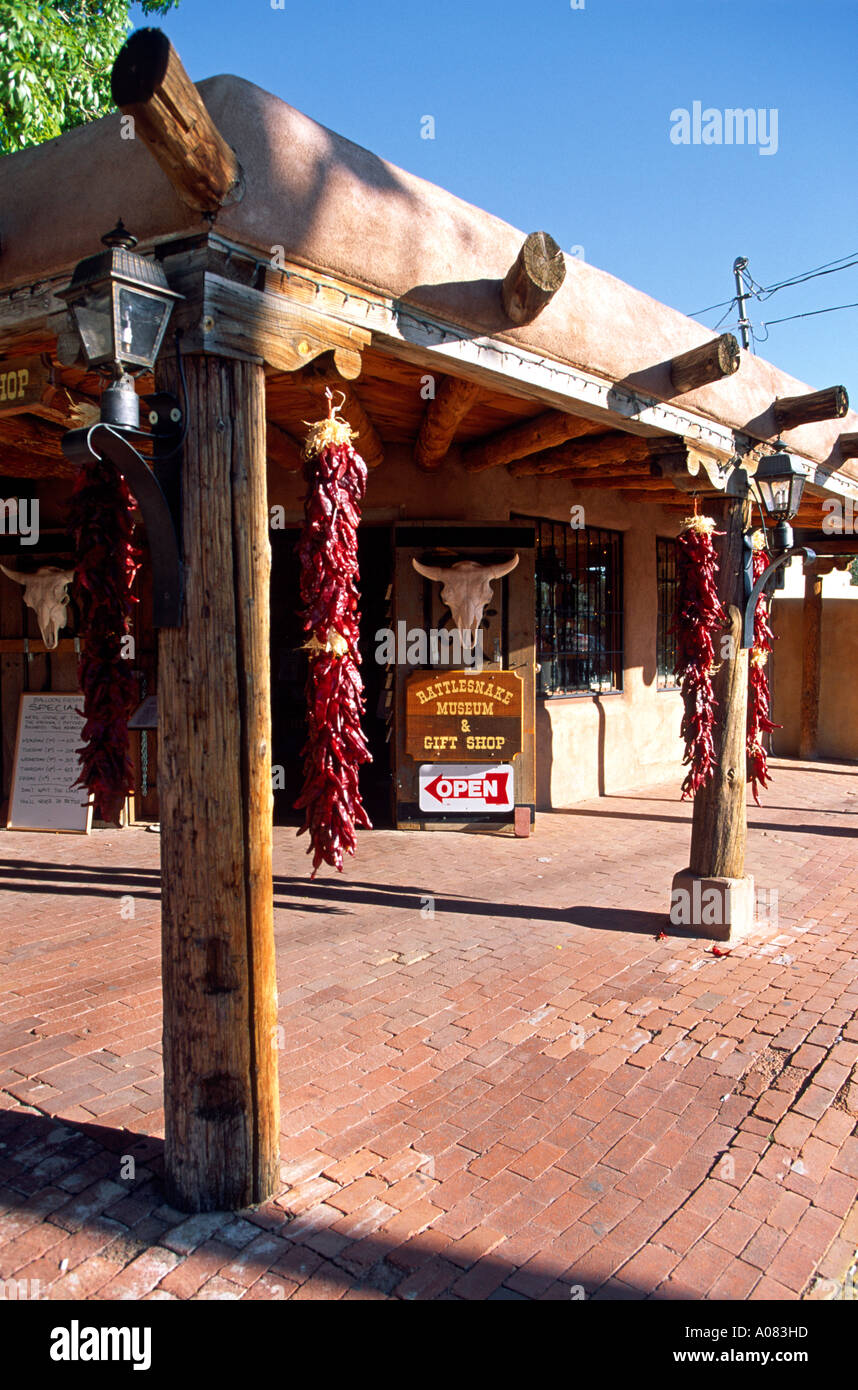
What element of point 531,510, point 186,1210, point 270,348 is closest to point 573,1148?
point 186,1210

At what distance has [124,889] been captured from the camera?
21.1 ft

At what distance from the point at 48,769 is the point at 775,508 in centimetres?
661

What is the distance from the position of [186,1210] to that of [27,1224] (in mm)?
492

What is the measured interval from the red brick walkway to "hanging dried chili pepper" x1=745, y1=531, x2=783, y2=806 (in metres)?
0.98

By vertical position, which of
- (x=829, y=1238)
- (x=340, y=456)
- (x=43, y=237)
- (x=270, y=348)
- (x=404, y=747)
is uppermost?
(x=43, y=237)

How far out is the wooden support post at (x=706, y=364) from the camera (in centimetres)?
477

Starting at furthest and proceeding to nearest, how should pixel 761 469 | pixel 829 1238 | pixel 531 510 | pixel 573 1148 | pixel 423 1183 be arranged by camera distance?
pixel 531 510
pixel 761 469
pixel 573 1148
pixel 423 1183
pixel 829 1238

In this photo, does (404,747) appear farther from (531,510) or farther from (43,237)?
(43,237)

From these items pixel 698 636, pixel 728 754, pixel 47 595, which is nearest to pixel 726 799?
pixel 728 754

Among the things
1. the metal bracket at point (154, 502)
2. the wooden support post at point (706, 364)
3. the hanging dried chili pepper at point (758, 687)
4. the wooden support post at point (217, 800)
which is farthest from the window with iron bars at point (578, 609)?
the metal bracket at point (154, 502)

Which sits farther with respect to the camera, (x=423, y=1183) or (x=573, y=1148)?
(x=573, y=1148)

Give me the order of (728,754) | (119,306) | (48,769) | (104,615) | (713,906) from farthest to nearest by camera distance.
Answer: (48,769)
(728,754)
(713,906)
(104,615)
(119,306)

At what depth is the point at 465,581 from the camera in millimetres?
7844

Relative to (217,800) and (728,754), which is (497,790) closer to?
(728,754)
